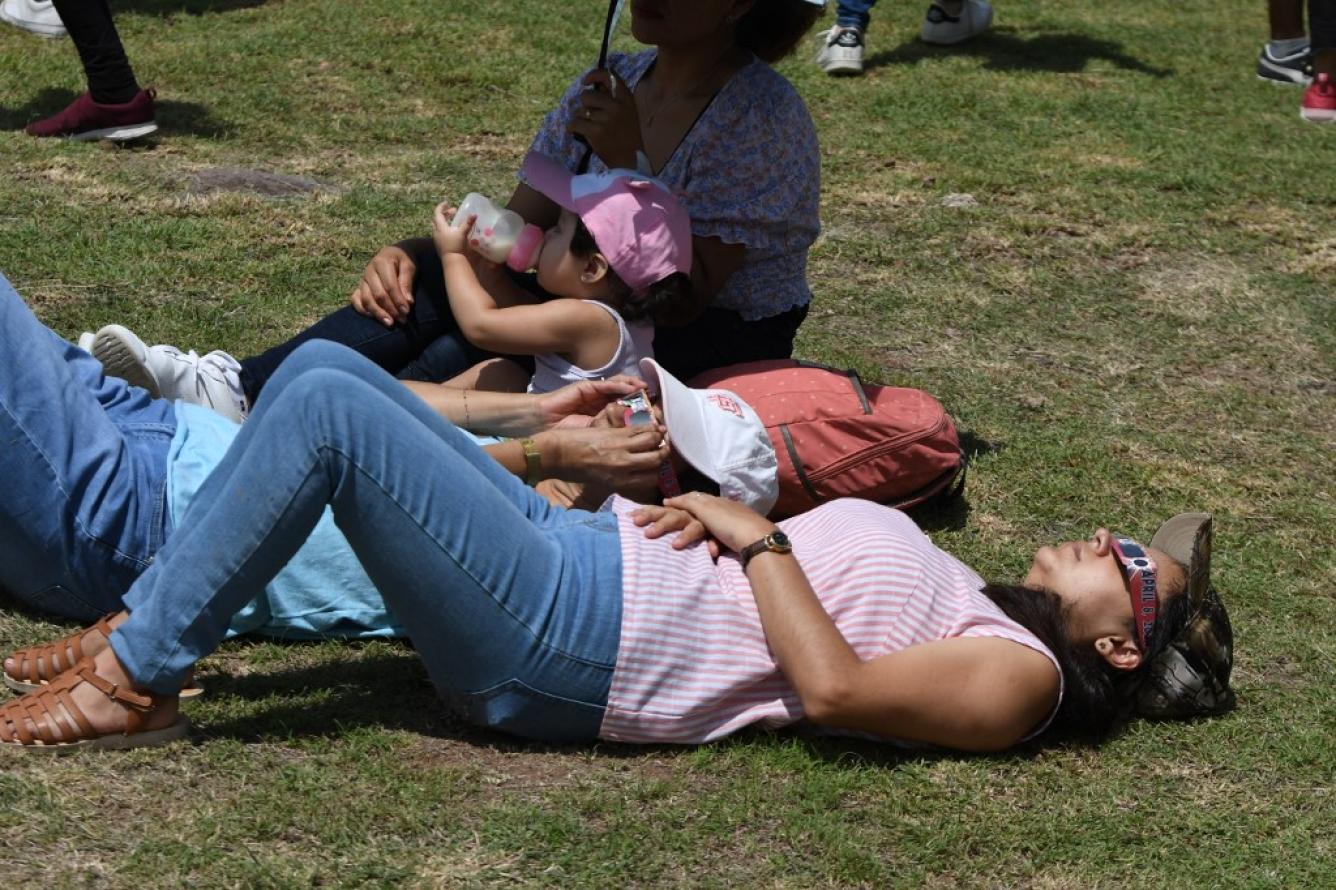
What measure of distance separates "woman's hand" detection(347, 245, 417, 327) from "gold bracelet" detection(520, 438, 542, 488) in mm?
807

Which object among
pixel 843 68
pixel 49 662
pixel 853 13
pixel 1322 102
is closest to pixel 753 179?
pixel 49 662

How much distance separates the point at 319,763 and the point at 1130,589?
1609 millimetres

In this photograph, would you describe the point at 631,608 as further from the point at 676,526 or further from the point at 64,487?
the point at 64,487

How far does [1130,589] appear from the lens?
3023 millimetres

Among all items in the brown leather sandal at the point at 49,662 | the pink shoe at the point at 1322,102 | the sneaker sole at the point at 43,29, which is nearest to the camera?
the brown leather sandal at the point at 49,662

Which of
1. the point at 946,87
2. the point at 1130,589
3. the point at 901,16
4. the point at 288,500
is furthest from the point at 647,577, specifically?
the point at 901,16

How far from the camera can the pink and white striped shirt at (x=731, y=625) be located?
2855mm

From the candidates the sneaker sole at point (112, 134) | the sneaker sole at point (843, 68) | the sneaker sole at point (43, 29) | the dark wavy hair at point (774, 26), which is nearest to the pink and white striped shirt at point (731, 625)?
the dark wavy hair at point (774, 26)

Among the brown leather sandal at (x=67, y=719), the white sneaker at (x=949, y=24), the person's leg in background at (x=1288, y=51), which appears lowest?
the person's leg in background at (x=1288, y=51)

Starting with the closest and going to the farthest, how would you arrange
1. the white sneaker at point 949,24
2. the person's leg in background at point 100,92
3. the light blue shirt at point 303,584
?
the light blue shirt at point 303,584 < the person's leg in background at point 100,92 < the white sneaker at point 949,24

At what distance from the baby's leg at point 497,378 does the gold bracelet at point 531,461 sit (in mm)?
569

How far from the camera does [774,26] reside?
158 inches

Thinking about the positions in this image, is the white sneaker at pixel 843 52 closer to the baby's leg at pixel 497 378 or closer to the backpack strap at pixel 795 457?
the baby's leg at pixel 497 378

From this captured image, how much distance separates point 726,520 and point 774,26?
1.60 meters
